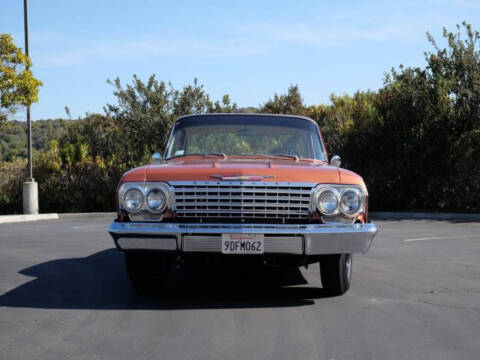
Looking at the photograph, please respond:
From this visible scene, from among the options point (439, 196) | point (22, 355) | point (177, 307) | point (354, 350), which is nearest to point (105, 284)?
point (177, 307)

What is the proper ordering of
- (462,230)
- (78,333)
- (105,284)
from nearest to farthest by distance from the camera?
(78,333), (105,284), (462,230)

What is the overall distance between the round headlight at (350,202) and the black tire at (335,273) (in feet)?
1.77

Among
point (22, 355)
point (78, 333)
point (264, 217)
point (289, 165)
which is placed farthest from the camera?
point (289, 165)

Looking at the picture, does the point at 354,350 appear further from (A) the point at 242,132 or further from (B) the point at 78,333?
(A) the point at 242,132

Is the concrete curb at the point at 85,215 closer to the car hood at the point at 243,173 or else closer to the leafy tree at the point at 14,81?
the leafy tree at the point at 14,81

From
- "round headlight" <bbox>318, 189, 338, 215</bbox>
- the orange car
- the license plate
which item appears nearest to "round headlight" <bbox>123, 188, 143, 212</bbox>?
the orange car

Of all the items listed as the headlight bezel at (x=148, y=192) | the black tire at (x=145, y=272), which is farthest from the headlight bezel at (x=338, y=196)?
the black tire at (x=145, y=272)

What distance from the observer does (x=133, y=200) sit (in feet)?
19.6

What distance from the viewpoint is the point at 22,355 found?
453cm

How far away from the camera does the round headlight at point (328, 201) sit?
5910mm

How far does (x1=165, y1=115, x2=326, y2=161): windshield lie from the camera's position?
7355 millimetres

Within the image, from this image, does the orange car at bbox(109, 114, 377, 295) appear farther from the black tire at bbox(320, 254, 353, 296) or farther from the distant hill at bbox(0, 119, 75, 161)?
the distant hill at bbox(0, 119, 75, 161)

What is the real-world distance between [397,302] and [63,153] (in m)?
19.5

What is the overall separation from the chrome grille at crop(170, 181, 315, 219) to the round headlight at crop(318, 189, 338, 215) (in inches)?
4.7
